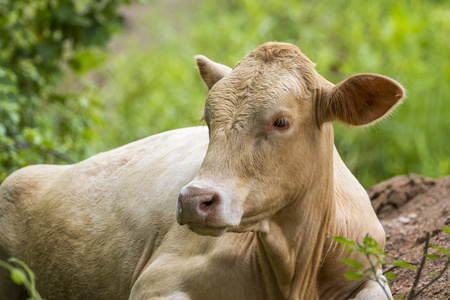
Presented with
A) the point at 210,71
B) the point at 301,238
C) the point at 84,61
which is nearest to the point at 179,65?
the point at 84,61

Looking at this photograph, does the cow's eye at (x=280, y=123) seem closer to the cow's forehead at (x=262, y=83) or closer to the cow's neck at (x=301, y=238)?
the cow's forehead at (x=262, y=83)

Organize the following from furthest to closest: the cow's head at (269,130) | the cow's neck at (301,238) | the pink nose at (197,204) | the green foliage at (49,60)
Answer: the green foliage at (49,60), the cow's neck at (301,238), the cow's head at (269,130), the pink nose at (197,204)

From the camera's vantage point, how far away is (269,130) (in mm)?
3264

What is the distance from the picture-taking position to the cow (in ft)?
10.5

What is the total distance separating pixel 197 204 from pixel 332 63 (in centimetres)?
783

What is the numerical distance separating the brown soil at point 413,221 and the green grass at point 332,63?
2.08 meters

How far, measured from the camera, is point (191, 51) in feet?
37.9

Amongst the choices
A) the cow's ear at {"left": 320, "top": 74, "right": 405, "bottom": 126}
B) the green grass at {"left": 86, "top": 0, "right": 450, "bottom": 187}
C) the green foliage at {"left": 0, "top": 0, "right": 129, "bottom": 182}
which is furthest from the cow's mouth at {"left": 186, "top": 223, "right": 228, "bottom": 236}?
the green grass at {"left": 86, "top": 0, "right": 450, "bottom": 187}

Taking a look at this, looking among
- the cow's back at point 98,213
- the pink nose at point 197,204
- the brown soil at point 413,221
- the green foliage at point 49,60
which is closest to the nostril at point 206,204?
the pink nose at point 197,204

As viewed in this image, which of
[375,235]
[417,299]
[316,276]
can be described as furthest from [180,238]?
[417,299]

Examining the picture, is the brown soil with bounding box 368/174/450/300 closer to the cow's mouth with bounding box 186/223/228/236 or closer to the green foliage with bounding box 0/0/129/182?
the cow's mouth with bounding box 186/223/228/236

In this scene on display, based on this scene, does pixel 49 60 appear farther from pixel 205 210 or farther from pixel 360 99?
pixel 205 210

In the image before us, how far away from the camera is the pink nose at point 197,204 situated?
116 inches

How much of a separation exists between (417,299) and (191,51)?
822 centimetres
